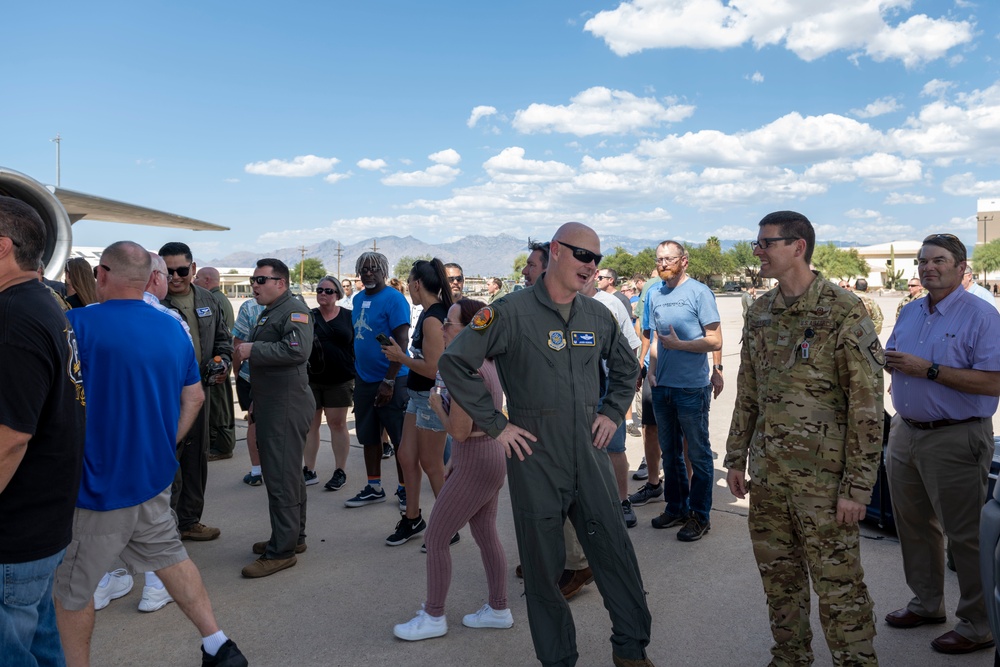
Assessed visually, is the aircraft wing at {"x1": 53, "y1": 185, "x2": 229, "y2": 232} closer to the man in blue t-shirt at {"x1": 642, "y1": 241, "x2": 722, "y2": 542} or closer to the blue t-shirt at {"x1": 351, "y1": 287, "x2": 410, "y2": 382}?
the blue t-shirt at {"x1": 351, "y1": 287, "x2": 410, "y2": 382}

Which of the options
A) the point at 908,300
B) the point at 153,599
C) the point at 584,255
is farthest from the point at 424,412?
the point at 908,300

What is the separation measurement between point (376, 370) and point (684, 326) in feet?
8.10

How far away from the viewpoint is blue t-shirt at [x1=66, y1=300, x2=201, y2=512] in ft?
9.70

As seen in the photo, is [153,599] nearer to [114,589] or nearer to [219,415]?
[114,589]

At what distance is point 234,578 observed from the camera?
439 centimetres

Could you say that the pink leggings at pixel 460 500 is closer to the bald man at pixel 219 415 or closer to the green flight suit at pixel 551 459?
the green flight suit at pixel 551 459

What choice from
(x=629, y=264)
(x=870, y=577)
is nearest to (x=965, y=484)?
(x=870, y=577)

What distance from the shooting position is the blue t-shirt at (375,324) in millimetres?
5449

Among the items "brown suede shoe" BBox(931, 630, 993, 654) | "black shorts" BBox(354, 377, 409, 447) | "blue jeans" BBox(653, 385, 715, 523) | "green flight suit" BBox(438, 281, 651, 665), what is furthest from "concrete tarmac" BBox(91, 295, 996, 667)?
"black shorts" BBox(354, 377, 409, 447)

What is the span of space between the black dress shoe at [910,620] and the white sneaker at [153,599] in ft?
13.1

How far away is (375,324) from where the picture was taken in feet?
18.1

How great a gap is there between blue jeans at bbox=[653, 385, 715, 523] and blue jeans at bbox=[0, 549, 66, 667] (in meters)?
3.87

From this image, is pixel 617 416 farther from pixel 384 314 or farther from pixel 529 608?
pixel 384 314

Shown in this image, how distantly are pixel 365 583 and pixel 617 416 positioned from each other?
2145 millimetres
